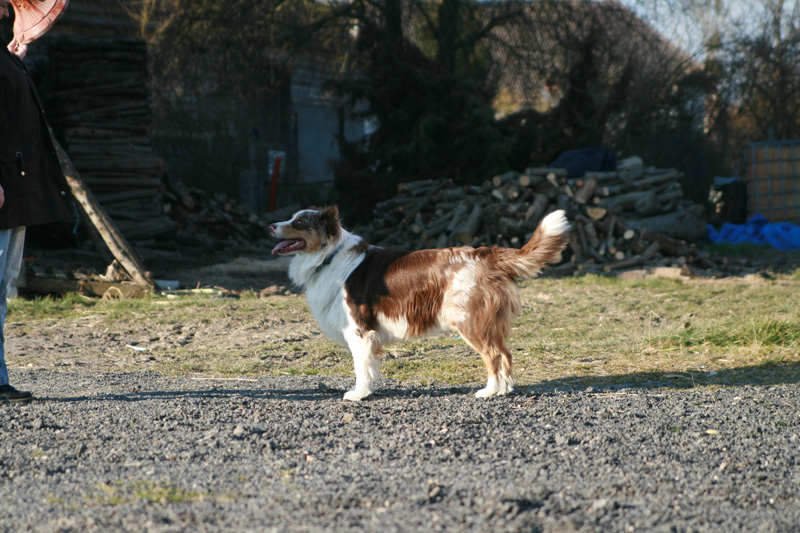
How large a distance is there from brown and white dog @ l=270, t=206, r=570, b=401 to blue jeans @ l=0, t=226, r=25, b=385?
167cm

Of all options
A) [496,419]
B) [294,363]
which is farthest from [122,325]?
[496,419]

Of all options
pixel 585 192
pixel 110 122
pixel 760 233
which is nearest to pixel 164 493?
pixel 585 192

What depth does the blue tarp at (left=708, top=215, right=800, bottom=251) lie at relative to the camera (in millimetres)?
A: 15336

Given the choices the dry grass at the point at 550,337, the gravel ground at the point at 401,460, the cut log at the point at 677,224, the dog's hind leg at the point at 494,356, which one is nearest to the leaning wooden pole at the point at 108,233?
the dry grass at the point at 550,337

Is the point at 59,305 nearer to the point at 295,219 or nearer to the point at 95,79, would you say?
the point at 295,219

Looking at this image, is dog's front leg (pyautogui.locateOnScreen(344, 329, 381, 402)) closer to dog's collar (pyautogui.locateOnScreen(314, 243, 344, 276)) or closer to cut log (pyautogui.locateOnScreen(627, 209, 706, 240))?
dog's collar (pyautogui.locateOnScreen(314, 243, 344, 276))

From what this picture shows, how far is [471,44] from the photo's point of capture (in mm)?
20125

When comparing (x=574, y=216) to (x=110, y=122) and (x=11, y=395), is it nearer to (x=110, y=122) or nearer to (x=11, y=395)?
(x=110, y=122)

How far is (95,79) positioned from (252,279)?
5.65m

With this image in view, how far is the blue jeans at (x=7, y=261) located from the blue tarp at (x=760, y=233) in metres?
14.7

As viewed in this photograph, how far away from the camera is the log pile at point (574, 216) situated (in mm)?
12586

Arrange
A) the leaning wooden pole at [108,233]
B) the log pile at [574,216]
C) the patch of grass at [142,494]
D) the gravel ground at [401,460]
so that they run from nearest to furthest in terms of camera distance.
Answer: the gravel ground at [401,460]
the patch of grass at [142,494]
the leaning wooden pole at [108,233]
the log pile at [574,216]

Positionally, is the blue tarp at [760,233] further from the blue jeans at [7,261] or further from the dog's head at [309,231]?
the blue jeans at [7,261]

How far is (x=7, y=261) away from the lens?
457 cm
